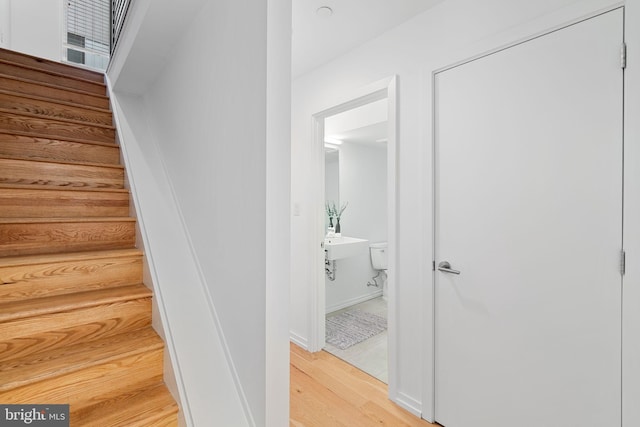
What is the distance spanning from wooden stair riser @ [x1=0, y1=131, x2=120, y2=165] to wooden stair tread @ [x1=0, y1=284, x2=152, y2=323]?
1009 mm

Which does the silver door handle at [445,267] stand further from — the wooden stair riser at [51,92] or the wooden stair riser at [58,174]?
the wooden stair riser at [51,92]

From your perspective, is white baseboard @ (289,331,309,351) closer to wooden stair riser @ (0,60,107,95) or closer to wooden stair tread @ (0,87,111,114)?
wooden stair tread @ (0,87,111,114)

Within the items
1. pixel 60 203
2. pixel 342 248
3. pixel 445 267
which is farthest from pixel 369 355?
pixel 60 203

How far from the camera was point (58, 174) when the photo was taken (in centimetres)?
183

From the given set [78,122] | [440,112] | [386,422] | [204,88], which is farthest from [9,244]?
[440,112]

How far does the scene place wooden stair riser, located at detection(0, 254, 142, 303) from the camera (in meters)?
1.32

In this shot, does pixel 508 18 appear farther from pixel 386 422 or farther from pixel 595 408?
pixel 386 422

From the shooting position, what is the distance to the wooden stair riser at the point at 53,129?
1.91 m

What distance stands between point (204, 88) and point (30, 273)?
3.61 ft

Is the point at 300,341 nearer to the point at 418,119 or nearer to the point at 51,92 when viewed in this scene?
the point at 418,119

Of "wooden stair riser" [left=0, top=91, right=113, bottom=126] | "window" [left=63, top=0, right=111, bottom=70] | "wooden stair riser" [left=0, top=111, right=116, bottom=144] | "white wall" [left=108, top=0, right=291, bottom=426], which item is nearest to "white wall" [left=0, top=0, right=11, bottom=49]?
"window" [left=63, top=0, right=111, bottom=70]

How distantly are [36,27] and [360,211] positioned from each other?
4.20m

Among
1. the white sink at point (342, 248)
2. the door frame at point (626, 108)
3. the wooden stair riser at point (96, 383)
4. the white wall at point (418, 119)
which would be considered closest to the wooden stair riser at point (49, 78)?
the white wall at point (418, 119)

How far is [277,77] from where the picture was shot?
1.01 meters
